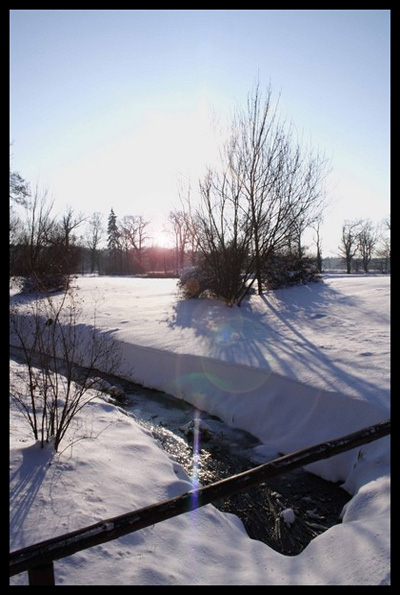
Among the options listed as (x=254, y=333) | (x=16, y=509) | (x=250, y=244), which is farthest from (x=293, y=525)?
(x=250, y=244)

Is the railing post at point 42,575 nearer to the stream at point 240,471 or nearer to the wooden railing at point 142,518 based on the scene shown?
the wooden railing at point 142,518

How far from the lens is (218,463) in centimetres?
420

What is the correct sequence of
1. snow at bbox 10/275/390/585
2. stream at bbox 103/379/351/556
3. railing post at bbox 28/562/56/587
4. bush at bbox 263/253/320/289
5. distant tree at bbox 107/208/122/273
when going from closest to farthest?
railing post at bbox 28/562/56/587 < snow at bbox 10/275/390/585 < stream at bbox 103/379/351/556 < bush at bbox 263/253/320/289 < distant tree at bbox 107/208/122/273

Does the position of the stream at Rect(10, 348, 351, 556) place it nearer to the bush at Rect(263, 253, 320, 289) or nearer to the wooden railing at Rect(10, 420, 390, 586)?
the wooden railing at Rect(10, 420, 390, 586)

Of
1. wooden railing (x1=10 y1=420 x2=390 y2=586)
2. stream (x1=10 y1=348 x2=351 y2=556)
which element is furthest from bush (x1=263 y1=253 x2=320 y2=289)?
wooden railing (x1=10 y1=420 x2=390 y2=586)

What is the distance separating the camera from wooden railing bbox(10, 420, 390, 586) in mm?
771

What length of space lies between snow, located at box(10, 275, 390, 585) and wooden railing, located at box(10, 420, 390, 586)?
0.29m

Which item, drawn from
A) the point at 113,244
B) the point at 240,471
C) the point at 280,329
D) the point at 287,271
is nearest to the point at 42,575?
the point at 240,471

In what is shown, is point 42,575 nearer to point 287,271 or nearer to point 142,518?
point 142,518

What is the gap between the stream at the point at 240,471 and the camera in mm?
3072

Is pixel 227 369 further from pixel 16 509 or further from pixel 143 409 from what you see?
pixel 16 509

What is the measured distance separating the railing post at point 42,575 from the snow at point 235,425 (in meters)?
0.65

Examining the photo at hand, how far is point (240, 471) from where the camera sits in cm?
399
